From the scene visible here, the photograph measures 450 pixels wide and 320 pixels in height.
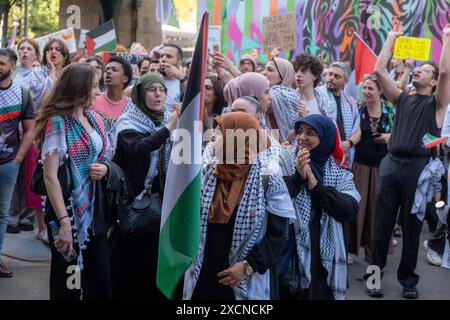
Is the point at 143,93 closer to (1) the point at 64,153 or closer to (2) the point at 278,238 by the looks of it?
(1) the point at 64,153

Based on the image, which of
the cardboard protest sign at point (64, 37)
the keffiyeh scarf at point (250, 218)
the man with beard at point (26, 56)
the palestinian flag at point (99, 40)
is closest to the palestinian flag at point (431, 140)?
the keffiyeh scarf at point (250, 218)

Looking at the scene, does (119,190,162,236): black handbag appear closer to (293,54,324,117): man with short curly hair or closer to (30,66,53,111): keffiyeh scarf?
(293,54,324,117): man with short curly hair

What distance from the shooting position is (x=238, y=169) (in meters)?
3.69

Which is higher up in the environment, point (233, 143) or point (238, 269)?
point (233, 143)

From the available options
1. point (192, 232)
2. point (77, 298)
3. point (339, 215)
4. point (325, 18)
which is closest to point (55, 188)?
point (77, 298)

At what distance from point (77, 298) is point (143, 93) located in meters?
1.44

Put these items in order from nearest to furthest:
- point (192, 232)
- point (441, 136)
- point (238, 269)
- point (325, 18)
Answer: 1. point (192, 232)
2. point (238, 269)
3. point (441, 136)
4. point (325, 18)

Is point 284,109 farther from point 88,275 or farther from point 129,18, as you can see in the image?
point 129,18

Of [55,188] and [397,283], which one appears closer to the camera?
[55,188]

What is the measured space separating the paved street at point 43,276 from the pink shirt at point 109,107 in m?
1.49

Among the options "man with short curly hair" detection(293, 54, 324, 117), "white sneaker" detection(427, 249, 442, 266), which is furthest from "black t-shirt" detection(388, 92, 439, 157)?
"white sneaker" detection(427, 249, 442, 266)

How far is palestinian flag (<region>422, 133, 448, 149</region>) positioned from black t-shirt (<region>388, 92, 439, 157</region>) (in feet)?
0.21

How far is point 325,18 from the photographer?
1427 centimetres

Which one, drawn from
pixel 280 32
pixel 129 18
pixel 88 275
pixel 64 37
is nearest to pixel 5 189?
pixel 88 275
